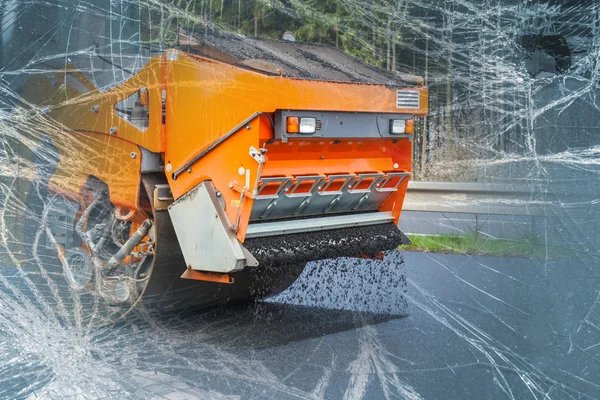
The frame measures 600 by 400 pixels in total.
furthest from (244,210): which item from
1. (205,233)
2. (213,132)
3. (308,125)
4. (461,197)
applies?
(461,197)

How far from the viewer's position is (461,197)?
919 cm

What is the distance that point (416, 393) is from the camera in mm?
4711

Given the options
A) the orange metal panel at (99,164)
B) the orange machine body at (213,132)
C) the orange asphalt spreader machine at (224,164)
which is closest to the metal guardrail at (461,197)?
the orange asphalt spreader machine at (224,164)

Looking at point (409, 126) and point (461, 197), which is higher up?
point (409, 126)

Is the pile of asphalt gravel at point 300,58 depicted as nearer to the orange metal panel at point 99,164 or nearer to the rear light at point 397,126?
the rear light at point 397,126

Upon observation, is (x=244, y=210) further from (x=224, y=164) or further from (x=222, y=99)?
(x=222, y=99)

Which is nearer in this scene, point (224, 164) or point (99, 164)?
point (224, 164)

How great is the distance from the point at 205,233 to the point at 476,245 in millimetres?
4036

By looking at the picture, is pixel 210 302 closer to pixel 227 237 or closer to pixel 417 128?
pixel 227 237

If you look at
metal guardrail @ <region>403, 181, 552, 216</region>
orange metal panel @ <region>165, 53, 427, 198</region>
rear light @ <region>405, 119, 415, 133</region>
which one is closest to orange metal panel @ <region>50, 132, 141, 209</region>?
orange metal panel @ <region>165, 53, 427, 198</region>

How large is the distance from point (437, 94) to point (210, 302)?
357cm

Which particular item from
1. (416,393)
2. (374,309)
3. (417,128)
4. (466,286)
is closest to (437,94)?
(417,128)

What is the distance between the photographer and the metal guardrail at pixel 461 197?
808cm

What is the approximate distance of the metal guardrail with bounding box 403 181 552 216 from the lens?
808 centimetres
